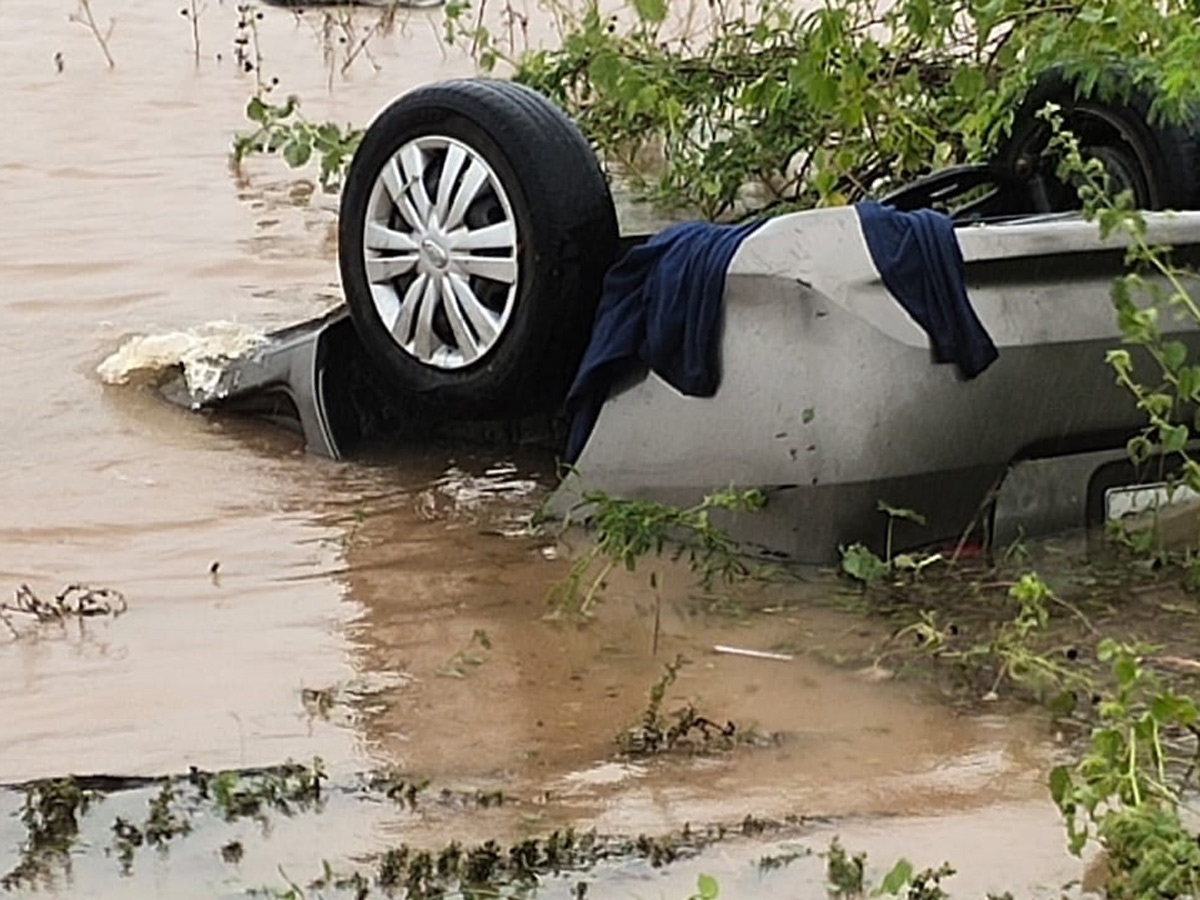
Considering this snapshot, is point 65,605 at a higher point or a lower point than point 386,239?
lower

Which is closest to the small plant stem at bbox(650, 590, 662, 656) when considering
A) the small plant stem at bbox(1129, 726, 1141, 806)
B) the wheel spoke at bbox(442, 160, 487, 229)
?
the wheel spoke at bbox(442, 160, 487, 229)

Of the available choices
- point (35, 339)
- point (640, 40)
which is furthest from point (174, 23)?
point (640, 40)

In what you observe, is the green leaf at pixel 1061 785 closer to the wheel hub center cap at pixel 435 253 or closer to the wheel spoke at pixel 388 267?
the wheel hub center cap at pixel 435 253

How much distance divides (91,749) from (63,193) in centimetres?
671

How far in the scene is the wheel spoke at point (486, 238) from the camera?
19.0 feet

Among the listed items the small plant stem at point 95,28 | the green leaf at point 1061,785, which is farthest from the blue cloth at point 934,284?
the small plant stem at point 95,28

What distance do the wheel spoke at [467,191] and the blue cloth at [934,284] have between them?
1.14 meters

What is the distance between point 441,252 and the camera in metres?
5.98

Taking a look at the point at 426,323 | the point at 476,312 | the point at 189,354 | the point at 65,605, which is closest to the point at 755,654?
the point at 476,312

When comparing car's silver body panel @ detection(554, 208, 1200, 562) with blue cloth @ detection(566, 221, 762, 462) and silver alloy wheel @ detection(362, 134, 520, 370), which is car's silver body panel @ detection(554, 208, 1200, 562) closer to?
blue cloth @ detection(566, 221, 762, 462)

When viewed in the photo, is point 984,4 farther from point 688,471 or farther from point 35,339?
point 35,339

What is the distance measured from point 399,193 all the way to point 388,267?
190 millimetres

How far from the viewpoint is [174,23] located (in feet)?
51.6

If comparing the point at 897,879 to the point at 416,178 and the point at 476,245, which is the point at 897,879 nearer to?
the point at 476,245
